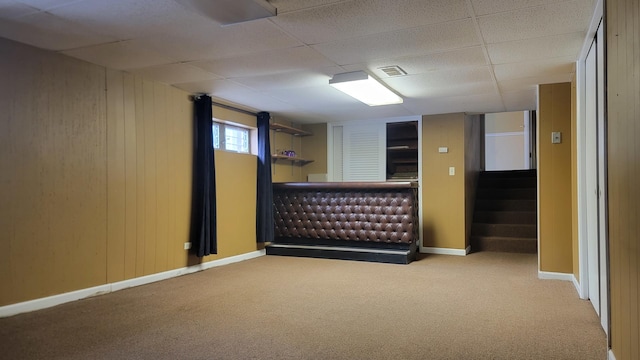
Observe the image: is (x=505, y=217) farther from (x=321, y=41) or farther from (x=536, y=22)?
(x=321, y=41)

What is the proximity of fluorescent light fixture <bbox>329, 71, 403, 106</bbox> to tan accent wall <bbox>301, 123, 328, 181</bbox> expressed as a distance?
213cm

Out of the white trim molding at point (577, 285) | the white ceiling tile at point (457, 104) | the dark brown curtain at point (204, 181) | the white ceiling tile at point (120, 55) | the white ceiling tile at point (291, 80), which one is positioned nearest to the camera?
the white ceiling tile at point (120, 55)

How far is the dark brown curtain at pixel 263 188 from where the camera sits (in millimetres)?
6008

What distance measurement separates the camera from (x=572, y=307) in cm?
334

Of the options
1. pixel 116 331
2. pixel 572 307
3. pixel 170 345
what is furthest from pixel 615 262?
pixel 116 331

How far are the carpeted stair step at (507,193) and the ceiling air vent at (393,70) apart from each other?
4.25m

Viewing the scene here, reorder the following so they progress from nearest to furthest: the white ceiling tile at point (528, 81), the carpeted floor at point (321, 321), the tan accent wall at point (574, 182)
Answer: the carpeted floor at point (321, 321)
the tan accent wall at point (574, 182)
the white ceiling tile at point (528, 81)

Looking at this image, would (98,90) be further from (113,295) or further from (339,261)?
(339,261)

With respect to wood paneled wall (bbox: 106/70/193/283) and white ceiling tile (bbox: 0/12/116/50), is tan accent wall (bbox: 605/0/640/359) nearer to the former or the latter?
white ceiling tile (bbox: 0/12/116/50)

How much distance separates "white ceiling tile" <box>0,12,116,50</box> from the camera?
281 cm

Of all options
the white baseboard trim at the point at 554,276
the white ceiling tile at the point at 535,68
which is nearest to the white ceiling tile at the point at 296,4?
the white ceiling tile at the point at 535,68

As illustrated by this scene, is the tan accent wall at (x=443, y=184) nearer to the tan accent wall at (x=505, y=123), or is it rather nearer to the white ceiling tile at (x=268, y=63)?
the white ceiling tile at (x=268, y=63)

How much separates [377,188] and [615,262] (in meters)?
3.73

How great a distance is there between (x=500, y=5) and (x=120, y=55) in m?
3.02
